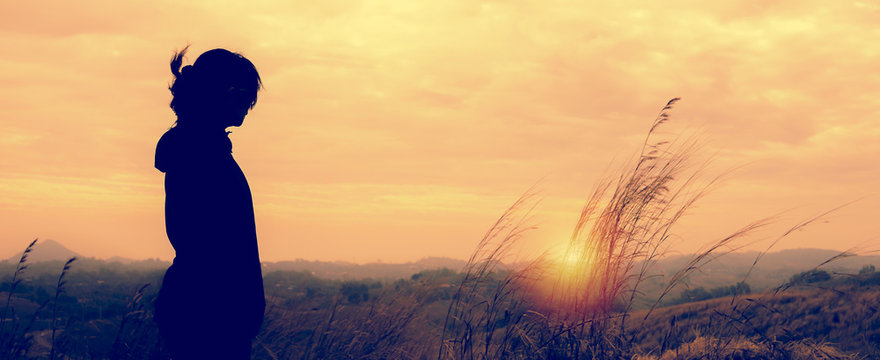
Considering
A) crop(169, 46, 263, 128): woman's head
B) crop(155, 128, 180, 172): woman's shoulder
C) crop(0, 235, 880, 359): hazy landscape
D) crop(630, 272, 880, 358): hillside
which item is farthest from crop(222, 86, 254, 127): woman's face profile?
crop(630, 272, 880, 358): hillside

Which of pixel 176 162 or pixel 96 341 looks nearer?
pixel 176 162

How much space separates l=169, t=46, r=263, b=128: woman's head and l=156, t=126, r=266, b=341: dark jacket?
86mm

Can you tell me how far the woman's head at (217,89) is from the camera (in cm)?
229

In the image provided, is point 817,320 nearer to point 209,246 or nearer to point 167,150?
point 209,246

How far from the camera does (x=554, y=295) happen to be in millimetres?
3979

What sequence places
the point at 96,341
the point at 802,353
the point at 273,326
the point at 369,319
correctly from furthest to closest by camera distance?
the point at 96,341 → the point at 273,326 → the point at 369,319 → the point at 802,353

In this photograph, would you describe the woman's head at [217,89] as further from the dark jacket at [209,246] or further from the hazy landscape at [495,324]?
the hazy landscape at [495,324]

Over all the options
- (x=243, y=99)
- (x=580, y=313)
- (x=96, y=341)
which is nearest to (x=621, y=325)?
(x=580, y=313)

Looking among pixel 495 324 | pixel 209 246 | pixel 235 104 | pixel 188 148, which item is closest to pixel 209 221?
pixel 209 246

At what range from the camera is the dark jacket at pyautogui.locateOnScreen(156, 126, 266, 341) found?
2.15m

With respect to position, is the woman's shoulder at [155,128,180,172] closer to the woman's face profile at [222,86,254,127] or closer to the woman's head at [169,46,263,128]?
the woman's head at [169,46,263,128]

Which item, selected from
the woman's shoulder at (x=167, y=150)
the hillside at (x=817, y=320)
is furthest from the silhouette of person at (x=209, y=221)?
the hillside at (x=817, y=320)

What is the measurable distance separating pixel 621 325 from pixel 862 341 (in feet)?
12.6

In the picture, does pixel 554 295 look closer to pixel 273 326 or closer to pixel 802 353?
pixel 802 353
